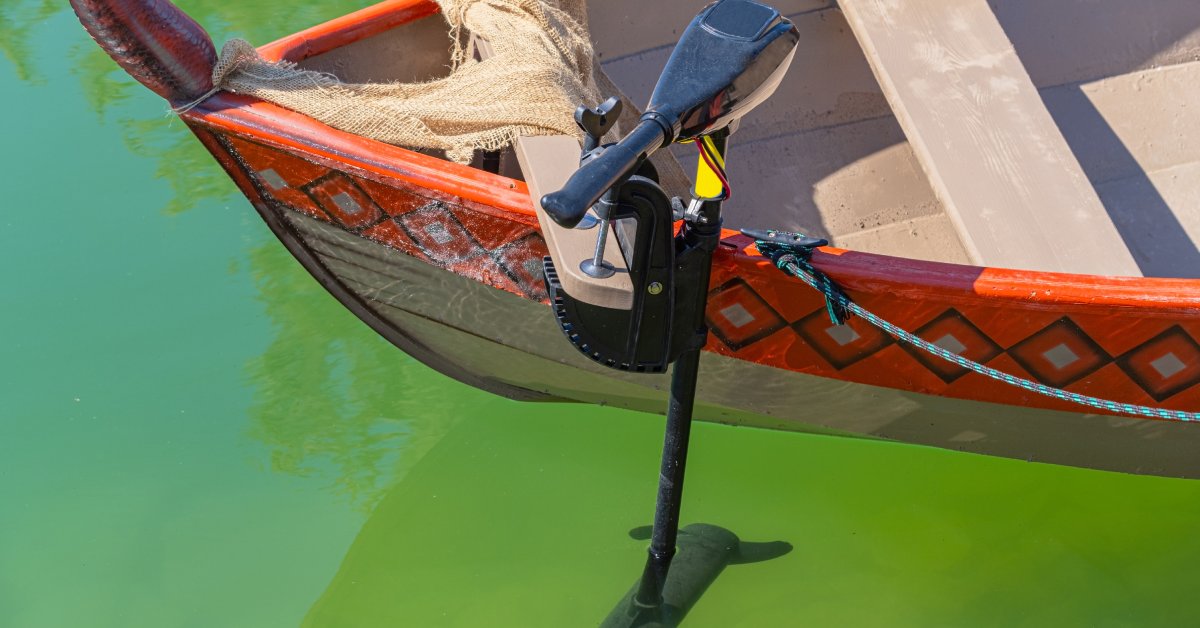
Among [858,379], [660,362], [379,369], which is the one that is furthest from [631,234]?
[379,369]

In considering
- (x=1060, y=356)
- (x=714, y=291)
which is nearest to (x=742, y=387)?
(x=714, y=291)

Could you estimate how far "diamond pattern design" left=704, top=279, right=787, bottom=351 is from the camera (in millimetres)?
2375

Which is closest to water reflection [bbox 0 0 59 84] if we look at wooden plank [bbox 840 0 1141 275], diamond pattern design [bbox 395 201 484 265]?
diamond pattern design [bbox 395 201 484 265]

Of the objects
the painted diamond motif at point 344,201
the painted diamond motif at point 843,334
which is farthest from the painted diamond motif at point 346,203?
the painted diamond motif at point 843,334

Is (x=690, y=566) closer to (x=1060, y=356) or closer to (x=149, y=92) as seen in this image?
(x=1060, y=356)

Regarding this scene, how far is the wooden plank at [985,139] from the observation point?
107 inches

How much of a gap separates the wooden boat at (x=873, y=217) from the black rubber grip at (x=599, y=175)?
1.71 ft

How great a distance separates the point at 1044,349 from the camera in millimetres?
2375

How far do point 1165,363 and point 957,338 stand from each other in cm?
43

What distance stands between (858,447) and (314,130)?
5.53ft

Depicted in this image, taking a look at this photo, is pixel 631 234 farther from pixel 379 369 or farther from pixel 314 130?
pixel 379 369

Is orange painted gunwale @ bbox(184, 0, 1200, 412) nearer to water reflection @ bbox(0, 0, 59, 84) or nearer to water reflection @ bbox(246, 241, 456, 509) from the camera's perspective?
water reflection @ bbox(246, 241, 456, 509)

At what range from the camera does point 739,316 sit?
2.44m

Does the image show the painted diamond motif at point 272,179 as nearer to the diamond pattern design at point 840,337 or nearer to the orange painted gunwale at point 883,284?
the orange painted gunwale at point 883,284
